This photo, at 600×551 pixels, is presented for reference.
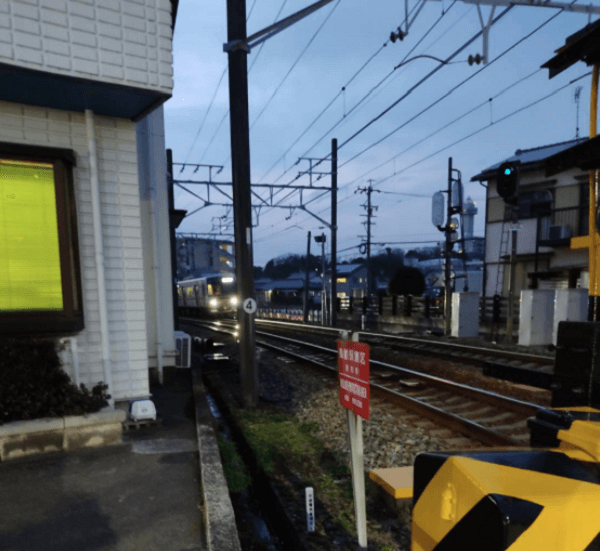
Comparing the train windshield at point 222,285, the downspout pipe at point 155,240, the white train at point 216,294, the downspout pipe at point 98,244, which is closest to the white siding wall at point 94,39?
the downspout pipe at point 98,244

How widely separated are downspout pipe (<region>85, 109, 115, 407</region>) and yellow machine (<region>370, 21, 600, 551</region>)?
16.0 ft

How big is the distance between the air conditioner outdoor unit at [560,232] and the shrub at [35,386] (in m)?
20.8

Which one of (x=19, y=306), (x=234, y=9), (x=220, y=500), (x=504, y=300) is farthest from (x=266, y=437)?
(x=504, y=300)

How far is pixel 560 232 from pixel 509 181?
9296 millimetres

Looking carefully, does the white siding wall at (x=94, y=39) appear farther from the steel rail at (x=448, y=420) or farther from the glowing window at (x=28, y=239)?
the steel rail at (x=448, y=420)

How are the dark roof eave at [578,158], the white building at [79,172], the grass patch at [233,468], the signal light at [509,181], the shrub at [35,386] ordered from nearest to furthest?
the dark roof eave at [578,158]
the grass patch at [233,468]
the shrub at [35,386]
the white building at [79,172]
the signal light at [509,181]

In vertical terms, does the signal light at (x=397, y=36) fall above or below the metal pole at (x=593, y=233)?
above

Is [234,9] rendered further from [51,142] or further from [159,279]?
[159,279]

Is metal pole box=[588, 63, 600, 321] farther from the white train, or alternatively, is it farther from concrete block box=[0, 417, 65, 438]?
the white train

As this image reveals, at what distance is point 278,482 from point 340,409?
7.99 feet

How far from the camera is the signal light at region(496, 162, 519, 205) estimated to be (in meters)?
12.1

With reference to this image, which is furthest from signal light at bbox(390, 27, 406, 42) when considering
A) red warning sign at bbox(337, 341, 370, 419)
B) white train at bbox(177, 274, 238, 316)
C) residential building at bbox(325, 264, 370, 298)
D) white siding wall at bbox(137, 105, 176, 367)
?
residential building at bbox(325, 264, 370, 298)

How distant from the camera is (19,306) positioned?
5.11 metres

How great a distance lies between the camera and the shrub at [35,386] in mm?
4590
